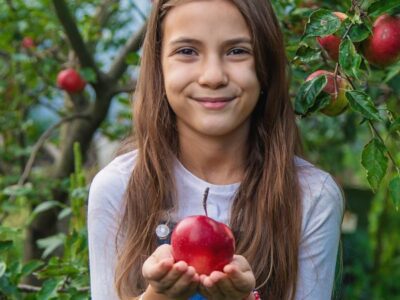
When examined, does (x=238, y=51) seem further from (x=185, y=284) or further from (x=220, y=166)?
(x=185, y=284)

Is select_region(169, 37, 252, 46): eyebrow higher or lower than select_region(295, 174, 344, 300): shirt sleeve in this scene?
higher

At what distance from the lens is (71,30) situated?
2547mm

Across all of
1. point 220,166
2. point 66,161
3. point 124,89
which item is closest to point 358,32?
point 220,166

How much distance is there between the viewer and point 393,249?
13.9 feet

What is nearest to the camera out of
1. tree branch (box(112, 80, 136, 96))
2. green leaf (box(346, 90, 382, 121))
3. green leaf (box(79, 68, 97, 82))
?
green leaf (box(346, 90, 382, 121))

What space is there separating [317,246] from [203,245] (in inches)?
16.7

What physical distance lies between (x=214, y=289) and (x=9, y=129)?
2295 millimetres

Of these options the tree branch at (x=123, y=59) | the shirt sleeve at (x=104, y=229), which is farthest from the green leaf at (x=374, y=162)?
the tree branch at (x=123, y=59)

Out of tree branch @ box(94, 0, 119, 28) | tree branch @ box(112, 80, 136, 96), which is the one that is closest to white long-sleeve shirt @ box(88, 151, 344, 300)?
tree branch @ box(112, 80, 136, 96)

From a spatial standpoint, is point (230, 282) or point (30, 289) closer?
point (230, 282)

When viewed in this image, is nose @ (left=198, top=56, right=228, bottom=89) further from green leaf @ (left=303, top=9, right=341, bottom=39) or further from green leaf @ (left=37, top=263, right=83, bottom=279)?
green leaf @ (left=37, top=263, right=83, bottom=279)

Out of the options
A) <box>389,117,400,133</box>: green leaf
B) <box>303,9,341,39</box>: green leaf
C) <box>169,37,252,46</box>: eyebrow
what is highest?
<box>303,9,341,39</box>: green leaf

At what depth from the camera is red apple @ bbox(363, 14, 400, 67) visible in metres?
1.61

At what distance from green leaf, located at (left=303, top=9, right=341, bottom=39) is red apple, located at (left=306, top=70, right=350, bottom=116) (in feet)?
0.41
